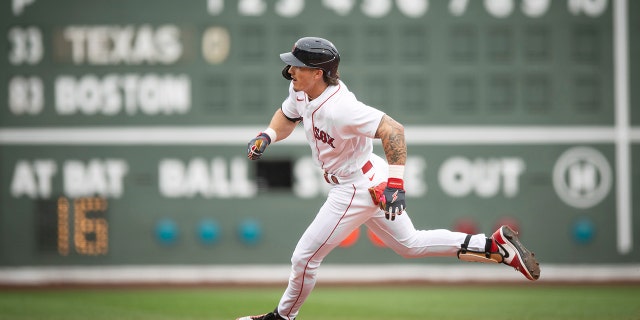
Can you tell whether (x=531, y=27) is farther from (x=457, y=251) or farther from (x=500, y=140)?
(x=457, y=251)

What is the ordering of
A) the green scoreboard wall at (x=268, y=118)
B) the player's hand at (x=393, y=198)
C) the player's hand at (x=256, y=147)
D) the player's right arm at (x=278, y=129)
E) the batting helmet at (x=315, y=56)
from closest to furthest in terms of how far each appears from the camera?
1. the player's hand at (x=393, y=198)
2. the batting helmet at (x=315, y=56)
3. the player's hand at (x=256, y=147)
4. the player's right arm at (x=278, y=129)
5. the green scoreboard wall at (x=268, y=118)

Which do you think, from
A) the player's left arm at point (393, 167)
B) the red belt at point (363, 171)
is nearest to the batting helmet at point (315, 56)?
the player's left arm at point (393, 167)

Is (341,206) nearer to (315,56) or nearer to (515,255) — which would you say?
(315,56)

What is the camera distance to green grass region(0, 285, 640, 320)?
7.94 metres

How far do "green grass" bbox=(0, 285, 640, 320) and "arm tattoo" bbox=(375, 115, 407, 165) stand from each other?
7.61 feet

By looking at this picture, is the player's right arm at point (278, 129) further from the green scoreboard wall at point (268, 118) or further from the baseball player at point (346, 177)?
the green scoreboard wall at point (268, 118)

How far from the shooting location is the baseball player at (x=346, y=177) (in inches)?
227

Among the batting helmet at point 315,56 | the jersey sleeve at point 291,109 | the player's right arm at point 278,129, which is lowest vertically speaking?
the player's right arm at point 278,129

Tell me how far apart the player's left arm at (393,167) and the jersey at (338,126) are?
0.07 meters

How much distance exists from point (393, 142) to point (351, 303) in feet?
12.1

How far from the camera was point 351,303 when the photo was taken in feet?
29.8

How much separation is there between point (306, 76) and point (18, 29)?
5.58m

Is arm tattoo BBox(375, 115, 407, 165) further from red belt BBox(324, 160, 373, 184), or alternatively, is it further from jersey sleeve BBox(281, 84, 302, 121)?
jersey sleeve BBox(281, 84, 302, 121)

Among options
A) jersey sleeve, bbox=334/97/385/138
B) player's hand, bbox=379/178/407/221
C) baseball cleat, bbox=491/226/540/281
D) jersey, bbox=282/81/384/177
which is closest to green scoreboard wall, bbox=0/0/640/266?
jersey, bbox=282/81/384/177
